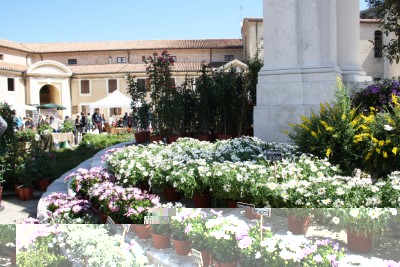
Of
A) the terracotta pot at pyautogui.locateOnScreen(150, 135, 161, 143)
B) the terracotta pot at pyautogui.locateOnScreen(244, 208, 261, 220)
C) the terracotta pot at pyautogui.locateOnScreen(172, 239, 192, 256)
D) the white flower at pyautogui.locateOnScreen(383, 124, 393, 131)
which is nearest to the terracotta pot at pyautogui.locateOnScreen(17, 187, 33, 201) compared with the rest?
the terracotta pot at pyautogui.locateOnScreen(150, 135, 161, 143)

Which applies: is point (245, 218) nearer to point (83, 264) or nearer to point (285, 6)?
point (83, 264)

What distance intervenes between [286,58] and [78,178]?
4131mm

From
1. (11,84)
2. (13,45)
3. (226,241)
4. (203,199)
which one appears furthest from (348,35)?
(13,45)

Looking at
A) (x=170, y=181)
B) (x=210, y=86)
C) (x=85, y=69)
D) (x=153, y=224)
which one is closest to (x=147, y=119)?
(x=210, y=86)

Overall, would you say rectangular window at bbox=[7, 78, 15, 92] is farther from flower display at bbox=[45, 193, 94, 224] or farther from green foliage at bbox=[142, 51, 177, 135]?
flower display at bbox=[45, 193, 94, 224]

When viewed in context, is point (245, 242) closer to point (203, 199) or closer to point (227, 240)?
point (227, 240)

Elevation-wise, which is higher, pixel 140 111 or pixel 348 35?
pixel 348 35

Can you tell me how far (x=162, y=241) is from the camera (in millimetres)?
3531

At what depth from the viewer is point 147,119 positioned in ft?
36.3

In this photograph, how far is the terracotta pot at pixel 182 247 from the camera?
10.9 feet

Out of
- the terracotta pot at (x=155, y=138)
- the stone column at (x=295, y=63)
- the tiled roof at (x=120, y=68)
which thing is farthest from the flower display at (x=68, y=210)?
the tiled roof at (x=120, y=68)

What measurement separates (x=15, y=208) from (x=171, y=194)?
372 cm

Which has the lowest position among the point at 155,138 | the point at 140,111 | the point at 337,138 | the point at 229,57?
the point at 155,138

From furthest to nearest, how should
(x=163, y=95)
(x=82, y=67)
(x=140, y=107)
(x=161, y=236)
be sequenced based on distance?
(x=82, y=67), (x=140, y=107), (x=163, y=95), (x=161, y=236)
